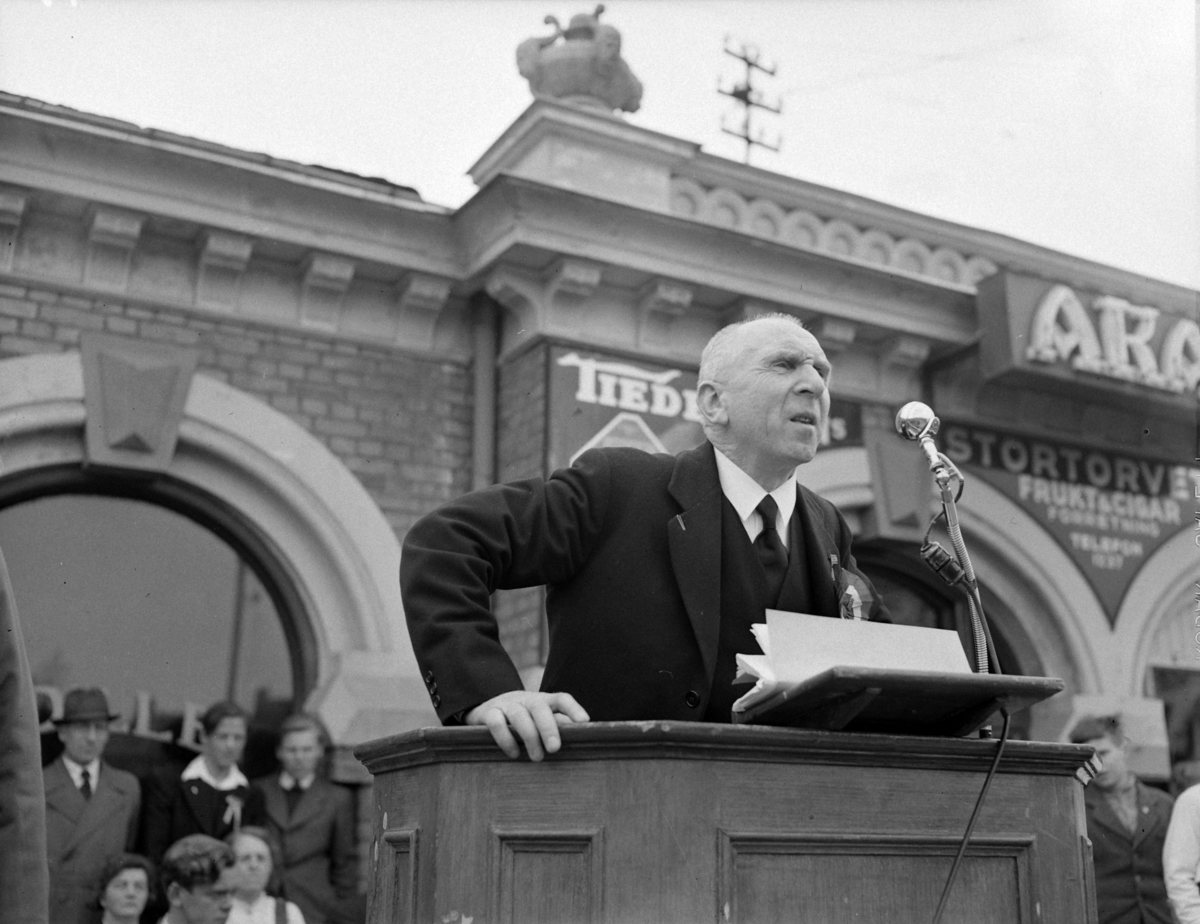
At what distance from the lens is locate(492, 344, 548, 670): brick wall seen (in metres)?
6.66

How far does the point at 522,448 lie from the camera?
7047 millimetres

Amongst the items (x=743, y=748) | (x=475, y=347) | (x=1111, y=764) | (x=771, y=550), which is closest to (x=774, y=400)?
(x=771, y=550)

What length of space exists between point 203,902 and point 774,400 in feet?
11.5

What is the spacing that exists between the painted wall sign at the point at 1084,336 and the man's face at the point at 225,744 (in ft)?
15.7

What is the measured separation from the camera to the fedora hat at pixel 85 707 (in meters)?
5.84

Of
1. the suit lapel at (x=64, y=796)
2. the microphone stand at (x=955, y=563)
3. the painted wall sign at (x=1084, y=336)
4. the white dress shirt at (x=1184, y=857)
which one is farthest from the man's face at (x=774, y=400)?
the painted wall sign at (x=1084, y=336)

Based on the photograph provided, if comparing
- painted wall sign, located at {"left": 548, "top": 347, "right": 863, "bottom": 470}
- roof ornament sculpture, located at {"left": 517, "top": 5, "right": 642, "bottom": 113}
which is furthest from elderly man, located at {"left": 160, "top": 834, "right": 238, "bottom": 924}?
roof ornament sculpture, located at {"left": 517, "top": 5, "right": 642, "bottom": 113}

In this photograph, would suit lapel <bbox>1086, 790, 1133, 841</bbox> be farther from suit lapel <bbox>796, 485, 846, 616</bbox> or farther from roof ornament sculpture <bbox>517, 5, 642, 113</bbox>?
roof ornament sculpture <bbox>517, 5, 642, 113</bbox>

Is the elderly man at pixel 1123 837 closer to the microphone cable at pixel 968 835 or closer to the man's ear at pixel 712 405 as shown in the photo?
the man's ear at pixel 712 405

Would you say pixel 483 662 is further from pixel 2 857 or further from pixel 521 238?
pixel 521 238

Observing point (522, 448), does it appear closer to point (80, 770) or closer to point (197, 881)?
point (80, 770)

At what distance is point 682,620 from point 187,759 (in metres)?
4.76

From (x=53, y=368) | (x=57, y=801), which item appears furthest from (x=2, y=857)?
(x=53, y=368)

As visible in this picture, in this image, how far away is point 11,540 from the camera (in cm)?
655
